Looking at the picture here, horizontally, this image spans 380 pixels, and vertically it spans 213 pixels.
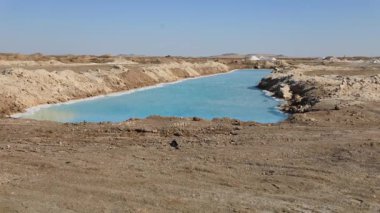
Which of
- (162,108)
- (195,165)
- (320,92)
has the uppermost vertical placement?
(195,165)

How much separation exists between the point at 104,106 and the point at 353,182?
75.8ft

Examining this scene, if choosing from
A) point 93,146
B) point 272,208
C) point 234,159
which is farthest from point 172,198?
point 93,146

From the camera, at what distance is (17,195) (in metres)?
9.31

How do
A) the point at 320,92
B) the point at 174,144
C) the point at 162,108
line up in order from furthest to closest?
1. the point at 320,92
2. the point at 162,108
3. the point at 174,144

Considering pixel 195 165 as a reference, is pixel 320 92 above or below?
below

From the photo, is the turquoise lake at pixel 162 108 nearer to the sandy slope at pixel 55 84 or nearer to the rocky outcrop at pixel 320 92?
the rocky outcrop at pixel 320 92

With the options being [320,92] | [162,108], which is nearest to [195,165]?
[162,108]

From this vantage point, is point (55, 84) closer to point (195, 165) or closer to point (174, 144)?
point (174, 144)

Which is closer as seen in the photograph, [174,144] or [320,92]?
[174,144]

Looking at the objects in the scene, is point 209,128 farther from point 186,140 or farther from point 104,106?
point 104,106

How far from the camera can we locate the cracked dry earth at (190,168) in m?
8.96

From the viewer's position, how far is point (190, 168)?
11508 millimetres

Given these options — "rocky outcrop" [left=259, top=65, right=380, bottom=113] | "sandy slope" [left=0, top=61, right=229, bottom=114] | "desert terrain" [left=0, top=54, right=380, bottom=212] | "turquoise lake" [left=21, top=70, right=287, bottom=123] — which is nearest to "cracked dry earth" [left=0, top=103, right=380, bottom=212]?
"desert terrain" [left=0, top=54, right=380, bottom=212]

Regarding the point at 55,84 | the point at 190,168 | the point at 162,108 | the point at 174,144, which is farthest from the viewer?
the point at 55,84
